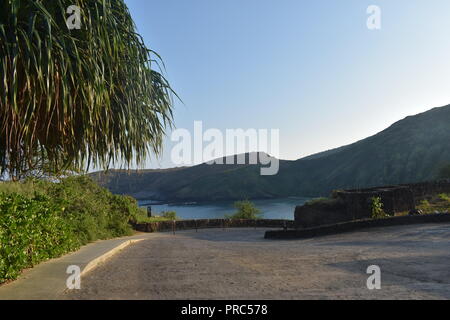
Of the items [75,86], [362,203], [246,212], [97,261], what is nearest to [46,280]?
[97,261]

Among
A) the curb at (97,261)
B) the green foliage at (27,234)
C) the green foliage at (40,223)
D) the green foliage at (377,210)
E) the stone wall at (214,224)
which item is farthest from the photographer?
the stone wall at (214,224)

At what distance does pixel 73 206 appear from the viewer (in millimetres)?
17844

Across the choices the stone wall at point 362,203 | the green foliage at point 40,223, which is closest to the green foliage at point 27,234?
the green foliage at point 40,223

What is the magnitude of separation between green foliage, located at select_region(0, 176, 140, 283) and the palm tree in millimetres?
999

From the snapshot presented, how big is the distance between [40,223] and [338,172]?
127426 mm

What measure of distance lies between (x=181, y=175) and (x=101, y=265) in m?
170

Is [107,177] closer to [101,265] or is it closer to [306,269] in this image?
[101,265]

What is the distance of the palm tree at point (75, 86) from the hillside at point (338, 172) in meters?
83.4

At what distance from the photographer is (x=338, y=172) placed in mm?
129500

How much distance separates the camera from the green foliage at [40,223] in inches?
275

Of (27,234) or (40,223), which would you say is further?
(40,223)

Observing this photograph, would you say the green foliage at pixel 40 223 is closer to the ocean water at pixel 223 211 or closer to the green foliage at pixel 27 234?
the green foliage at pixel 27 234

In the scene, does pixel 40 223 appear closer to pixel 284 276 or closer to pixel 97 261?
pixel 97 261
